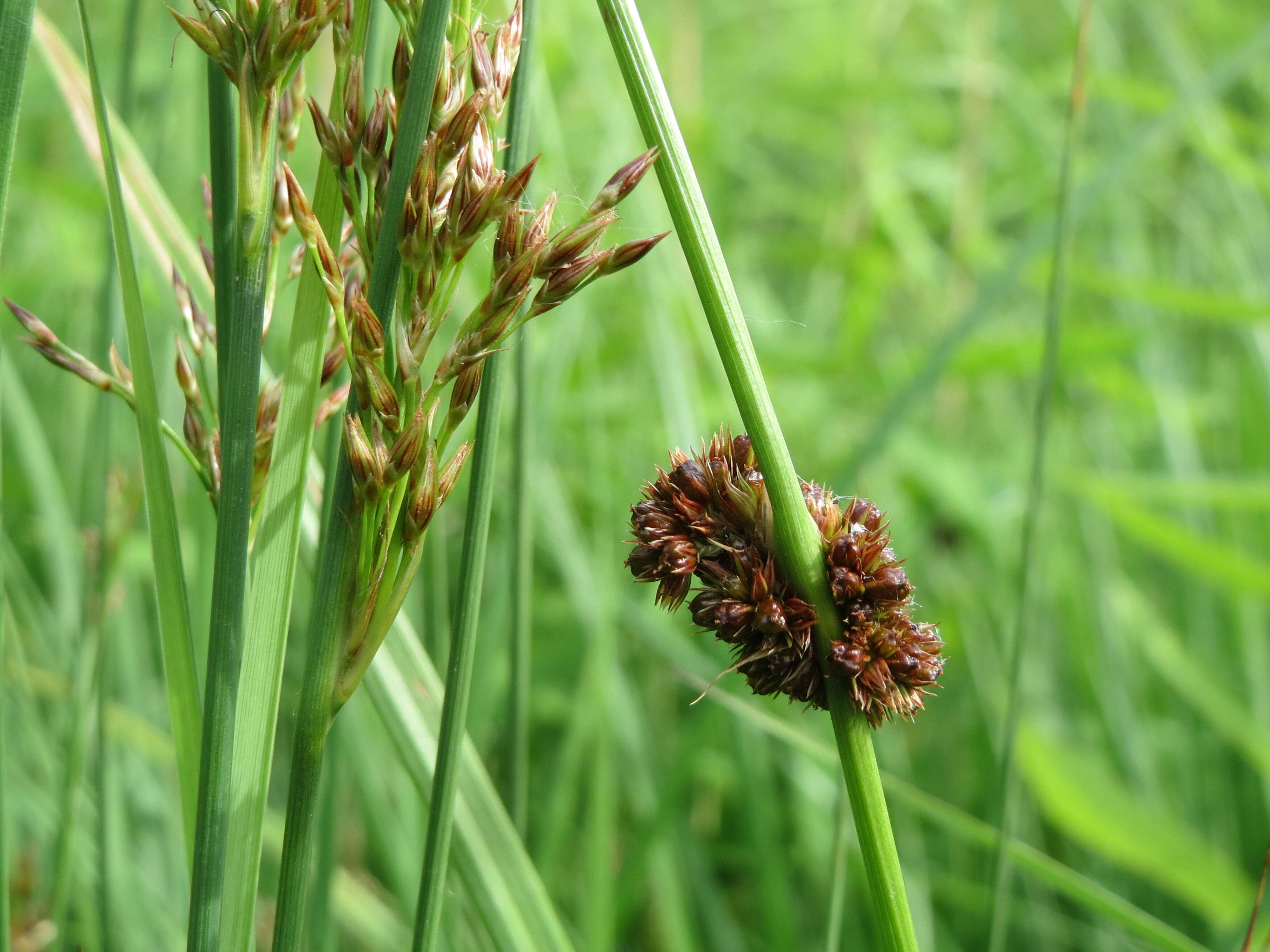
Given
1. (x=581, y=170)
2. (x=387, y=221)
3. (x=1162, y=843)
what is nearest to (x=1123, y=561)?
(x=1162, y=843)

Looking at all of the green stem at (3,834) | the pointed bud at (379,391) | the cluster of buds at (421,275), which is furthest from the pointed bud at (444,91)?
the green stem at (3,834)

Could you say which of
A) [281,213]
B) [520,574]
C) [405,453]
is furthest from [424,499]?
[520,574]

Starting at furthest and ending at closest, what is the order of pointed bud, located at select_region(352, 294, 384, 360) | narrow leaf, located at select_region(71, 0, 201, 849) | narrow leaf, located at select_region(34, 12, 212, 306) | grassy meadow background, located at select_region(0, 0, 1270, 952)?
grassy meadow background, located at select_region(0, 0, 1270, 952) → narrow leaf, located at select_region(34, 12, 212, 306) → narrow leaf, located at select_region(71, 0, 201, 849) → pointed bud, located at select_region(352, 294, 384, 360)

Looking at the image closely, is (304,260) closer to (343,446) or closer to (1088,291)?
(343,446)

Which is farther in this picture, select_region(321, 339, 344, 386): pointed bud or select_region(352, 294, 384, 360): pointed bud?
select_region(321, 339, 344, 386): pointed bud

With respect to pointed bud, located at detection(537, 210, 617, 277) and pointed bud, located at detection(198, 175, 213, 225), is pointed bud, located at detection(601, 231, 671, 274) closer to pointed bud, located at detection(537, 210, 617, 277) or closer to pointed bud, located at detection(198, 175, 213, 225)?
pointed bud, located at detection(537, 210, 617, 277)

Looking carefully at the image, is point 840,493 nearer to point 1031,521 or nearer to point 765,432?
point 1031,521

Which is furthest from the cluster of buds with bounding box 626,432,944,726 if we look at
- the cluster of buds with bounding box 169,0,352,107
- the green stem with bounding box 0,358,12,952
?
the green stem with bounding box 0,358,12,952
